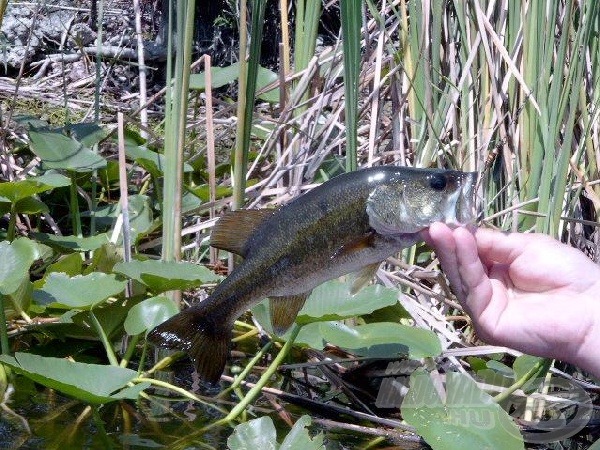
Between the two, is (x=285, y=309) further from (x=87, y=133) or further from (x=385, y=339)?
(x=87, y=133)

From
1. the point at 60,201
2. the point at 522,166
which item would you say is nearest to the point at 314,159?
the point at 522,166

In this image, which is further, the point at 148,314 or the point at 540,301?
the point at 148,314

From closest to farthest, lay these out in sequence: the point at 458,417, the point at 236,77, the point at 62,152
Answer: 1. the point at 458,417
2. the point at 62,152
3. the point at 236,77

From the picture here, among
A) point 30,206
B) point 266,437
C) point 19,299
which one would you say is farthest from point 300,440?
point 30,206

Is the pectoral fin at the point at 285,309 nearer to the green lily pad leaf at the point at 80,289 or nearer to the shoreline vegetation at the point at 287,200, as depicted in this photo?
the shoreline vegetation at the point at 287,200

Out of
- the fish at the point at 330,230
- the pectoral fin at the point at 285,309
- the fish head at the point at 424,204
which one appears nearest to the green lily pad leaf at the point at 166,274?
the fish at the point at 330,230
